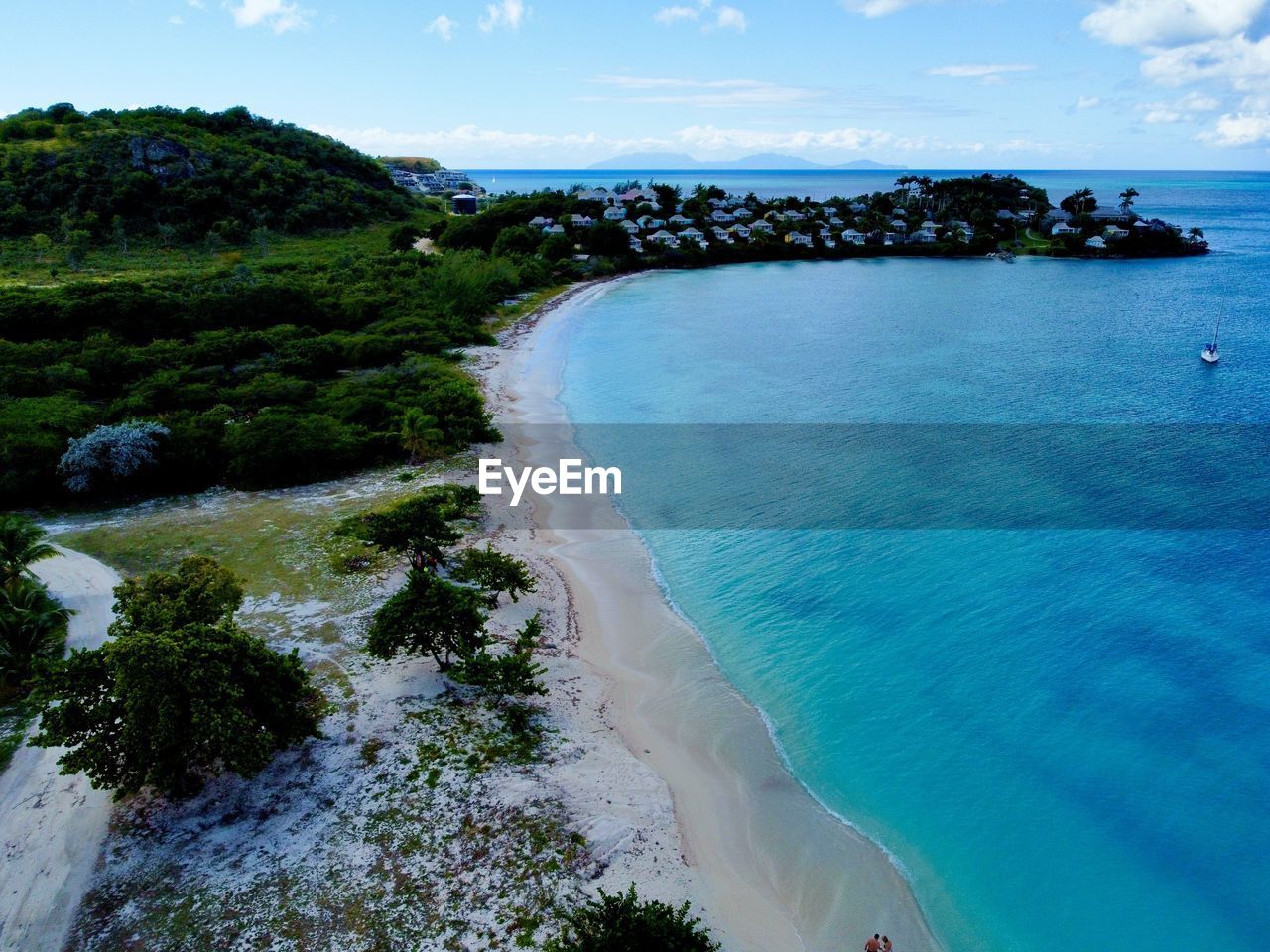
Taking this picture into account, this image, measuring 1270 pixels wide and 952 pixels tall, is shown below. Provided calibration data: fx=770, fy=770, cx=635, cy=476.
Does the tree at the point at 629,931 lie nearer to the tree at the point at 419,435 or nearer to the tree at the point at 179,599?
the tree at the point at 179,599

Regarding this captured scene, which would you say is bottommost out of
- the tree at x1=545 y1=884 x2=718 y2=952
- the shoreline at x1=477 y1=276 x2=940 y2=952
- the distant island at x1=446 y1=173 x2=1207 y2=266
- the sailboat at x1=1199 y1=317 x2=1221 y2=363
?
the shoreline at x1=477 y1=276 x2=940 y2=952

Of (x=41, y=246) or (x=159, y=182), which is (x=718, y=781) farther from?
(x=159, y=182)

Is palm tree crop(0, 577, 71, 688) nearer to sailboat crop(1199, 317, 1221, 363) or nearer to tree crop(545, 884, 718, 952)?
tree crop(545, 884, 718, 952)

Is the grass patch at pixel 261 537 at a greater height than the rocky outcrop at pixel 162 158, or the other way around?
the rocky outcrop at pixel 162 158

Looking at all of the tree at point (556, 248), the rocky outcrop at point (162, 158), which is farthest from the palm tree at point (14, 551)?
the rocky outcrop at point (162, 158)

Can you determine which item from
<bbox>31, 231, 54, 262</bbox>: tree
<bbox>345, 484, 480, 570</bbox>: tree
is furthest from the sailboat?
<bbox>31, 231, 54, 262</bbox>: tree

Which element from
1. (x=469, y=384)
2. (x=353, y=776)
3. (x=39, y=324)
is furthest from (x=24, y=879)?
(x=39, y=324)
